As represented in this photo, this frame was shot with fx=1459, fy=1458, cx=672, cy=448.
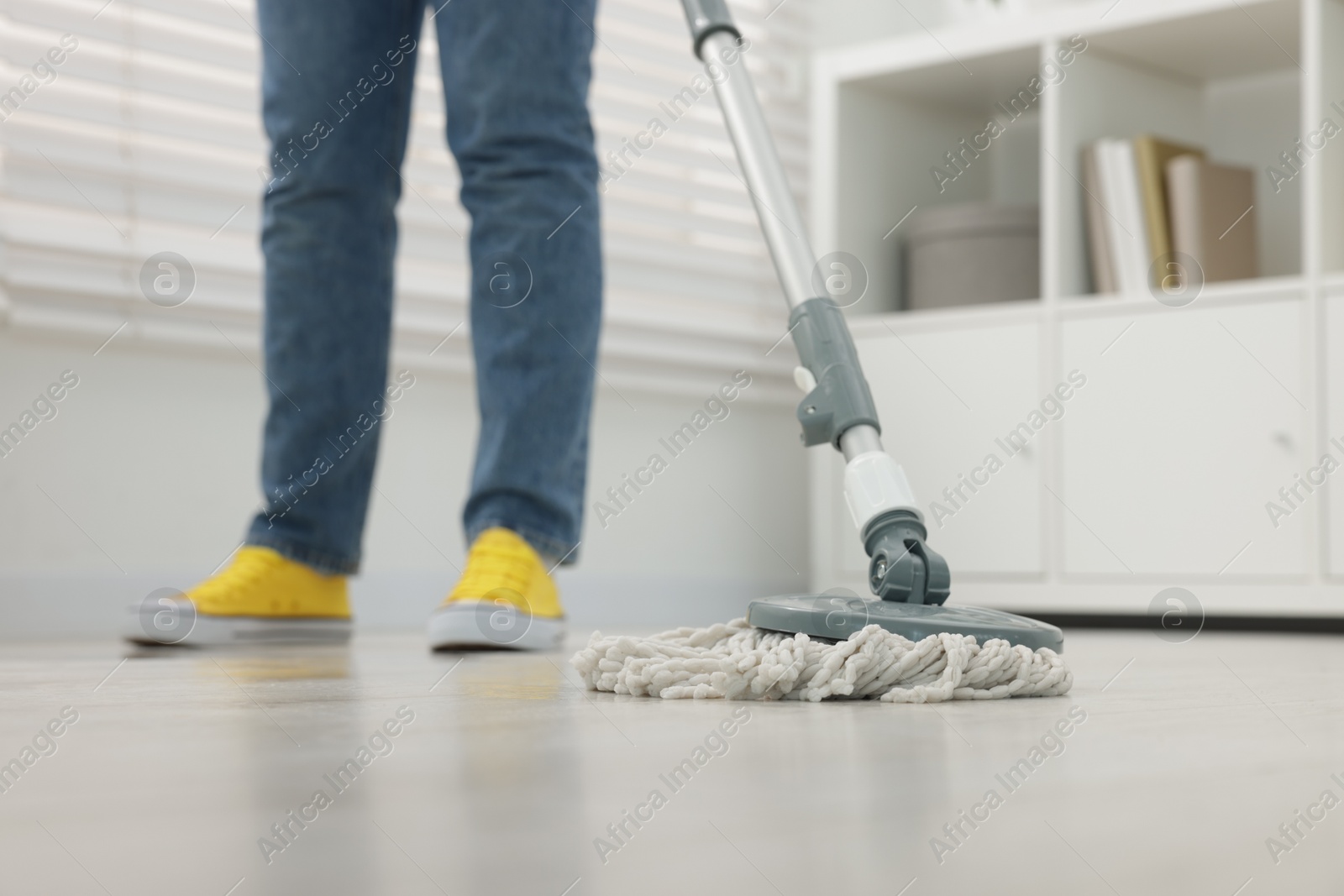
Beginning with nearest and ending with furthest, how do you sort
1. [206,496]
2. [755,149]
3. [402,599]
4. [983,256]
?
[755,149]
[206,496]
[402,599]
[983,256]

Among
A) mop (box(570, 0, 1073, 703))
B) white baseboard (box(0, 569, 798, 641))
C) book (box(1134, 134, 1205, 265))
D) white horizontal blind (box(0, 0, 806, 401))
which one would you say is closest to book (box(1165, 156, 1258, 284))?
book (box(1134, 134, 1205, 265))

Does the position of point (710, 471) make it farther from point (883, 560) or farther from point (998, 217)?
point (883, 560)

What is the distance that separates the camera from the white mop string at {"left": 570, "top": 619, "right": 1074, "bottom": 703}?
0.66 meters

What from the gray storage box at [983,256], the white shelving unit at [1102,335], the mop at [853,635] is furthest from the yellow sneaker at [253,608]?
the gray storage box at [983,256]

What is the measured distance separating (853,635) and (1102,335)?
136 centimetres

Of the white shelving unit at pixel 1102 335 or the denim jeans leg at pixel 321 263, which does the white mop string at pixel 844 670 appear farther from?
the white shelving unit at pixel 1102 335

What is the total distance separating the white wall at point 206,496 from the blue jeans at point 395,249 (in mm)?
418

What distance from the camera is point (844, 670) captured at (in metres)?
0.66

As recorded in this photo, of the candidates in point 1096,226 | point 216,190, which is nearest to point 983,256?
point 1096,226

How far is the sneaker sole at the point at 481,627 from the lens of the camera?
100cm

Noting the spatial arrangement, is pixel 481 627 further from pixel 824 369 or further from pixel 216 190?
pixel 216 190

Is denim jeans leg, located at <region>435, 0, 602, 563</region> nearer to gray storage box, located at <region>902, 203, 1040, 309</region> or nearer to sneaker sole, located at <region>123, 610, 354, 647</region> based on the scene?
sneaker sole, located at <region>123, 610, 354, 647</region>

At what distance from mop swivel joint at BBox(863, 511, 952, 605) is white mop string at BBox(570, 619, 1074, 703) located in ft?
0.23

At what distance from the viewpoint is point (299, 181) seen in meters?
1.23
